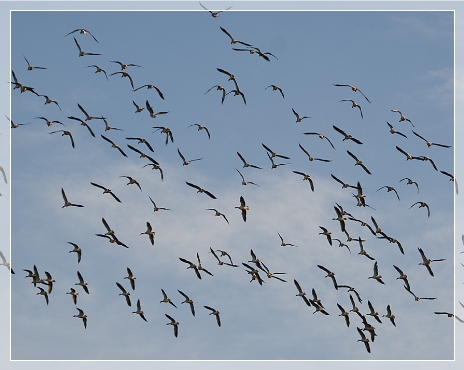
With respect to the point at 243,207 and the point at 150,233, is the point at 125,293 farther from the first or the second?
the point at 243,207

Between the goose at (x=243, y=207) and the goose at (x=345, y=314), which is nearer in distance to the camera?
the goose at (x=243, y=207)

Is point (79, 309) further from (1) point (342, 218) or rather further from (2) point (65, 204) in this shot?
(1) point (342, 218)

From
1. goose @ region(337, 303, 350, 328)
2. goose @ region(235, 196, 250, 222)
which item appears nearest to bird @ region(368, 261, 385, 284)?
goose @ region(337, 303, 350, 328)

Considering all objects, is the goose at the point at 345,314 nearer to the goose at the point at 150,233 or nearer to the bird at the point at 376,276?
the bird at the point at 376,276

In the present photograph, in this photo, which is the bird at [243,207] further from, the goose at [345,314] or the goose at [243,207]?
the goose at [345,314]

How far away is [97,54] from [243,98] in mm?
12403

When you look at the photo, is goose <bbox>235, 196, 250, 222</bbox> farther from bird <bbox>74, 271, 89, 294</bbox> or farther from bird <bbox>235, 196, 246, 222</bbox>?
bird <bbox>74, 271, 89, 294</bbox>

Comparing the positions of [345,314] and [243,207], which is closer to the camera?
[243,207]

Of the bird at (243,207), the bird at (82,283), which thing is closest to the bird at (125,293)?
the bird at (82,283)

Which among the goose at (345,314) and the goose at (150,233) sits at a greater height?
the goose at (150,233)

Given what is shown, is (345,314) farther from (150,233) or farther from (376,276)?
(150,233)

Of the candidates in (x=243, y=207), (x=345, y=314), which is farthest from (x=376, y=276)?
(x=243, y=207)

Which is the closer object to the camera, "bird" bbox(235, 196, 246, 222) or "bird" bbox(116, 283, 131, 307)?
"bird" bbox(235, 196, 246, 222)

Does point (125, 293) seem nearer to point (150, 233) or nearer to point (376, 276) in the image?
point (150, 233)
